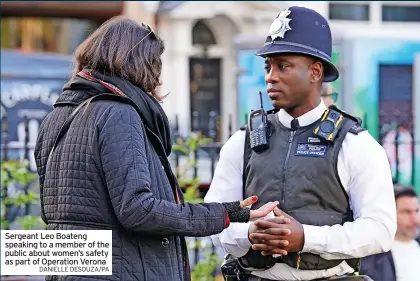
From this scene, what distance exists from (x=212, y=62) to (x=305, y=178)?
11.5 m

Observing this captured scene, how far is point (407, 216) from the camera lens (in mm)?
5332

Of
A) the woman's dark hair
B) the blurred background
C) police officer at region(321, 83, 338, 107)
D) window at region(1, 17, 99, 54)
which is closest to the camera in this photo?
the woman's dark hair

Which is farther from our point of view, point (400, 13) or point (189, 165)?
point (400, 13)

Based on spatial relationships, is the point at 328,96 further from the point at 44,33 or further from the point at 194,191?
the point at 44,33

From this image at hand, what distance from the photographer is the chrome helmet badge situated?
10.8ft

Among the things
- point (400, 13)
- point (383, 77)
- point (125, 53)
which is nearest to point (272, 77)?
point (125, 53)

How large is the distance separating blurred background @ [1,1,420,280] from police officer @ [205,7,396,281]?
271cm

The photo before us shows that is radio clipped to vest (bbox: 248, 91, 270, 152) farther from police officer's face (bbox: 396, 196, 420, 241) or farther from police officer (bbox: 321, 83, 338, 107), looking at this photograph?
police officer's face (bbox: 396, 196, 420, 241)

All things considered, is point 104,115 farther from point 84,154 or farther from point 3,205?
point 3,205

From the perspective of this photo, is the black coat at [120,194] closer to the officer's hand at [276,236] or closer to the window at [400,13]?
the officer's hand at [276,236]

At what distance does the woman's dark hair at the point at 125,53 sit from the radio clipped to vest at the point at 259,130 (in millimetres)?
502

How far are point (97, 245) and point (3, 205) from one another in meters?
3.44

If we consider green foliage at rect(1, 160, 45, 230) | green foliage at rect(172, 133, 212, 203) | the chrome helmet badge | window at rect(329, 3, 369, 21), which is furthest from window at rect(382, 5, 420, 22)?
the chrome helmet badge

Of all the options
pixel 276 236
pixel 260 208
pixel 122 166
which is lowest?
pixel 276 236
